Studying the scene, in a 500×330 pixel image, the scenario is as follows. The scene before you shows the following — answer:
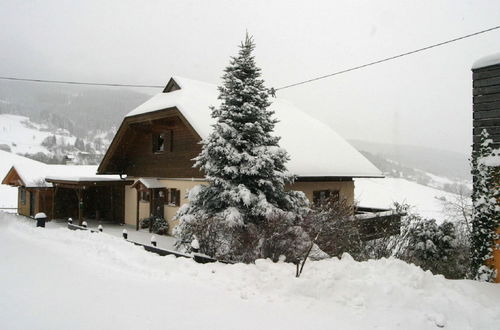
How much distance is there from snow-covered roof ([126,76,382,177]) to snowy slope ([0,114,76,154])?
112204mm

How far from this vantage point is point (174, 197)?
16.9m

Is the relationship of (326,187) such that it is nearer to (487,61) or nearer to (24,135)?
(487,61)

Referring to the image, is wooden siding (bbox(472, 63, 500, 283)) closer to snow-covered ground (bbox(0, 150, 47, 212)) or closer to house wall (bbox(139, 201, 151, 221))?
house wall (bbox(139, 201, 151, 221))

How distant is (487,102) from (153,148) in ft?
48.7

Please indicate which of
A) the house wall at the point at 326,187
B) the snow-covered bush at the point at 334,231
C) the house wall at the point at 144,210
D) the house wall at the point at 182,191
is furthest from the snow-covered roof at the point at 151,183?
the snow-covered bush at the point at 334,231

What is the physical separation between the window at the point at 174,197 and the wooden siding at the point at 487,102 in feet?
40.9

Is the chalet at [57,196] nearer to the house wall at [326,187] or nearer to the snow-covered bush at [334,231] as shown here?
the house wall at [326,187]

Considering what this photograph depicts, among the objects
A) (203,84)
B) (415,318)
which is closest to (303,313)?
(415,318)

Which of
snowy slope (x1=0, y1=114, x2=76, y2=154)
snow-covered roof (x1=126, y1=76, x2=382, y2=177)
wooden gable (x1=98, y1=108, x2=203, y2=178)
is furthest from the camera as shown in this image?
snowy slope (x1=0, y1=114, x2=76, y2=154)

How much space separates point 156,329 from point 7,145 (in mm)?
136299

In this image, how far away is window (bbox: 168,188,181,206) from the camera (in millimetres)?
16500

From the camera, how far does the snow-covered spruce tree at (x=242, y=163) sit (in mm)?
9953

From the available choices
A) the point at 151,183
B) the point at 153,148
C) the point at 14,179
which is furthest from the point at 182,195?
the point at 14,179

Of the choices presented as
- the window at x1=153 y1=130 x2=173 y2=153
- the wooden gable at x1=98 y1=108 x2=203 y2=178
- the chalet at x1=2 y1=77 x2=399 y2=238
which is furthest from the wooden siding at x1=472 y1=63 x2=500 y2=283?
the window at x1=153 y1=130 x2=173 y2=153
